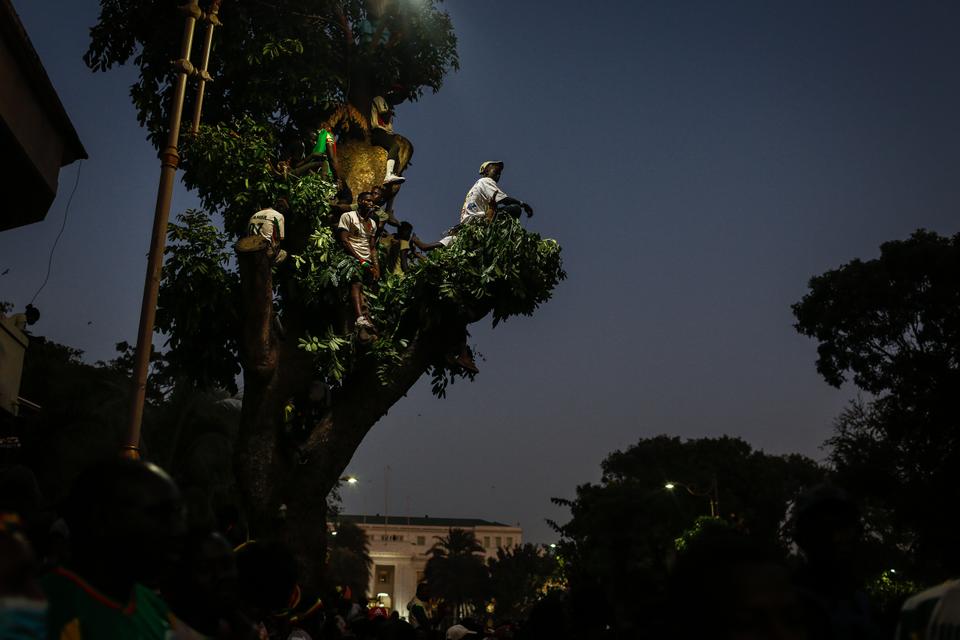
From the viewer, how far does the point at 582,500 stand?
157 ft

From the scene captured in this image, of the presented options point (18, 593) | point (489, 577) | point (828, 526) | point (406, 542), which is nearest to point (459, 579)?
point (489, 577)

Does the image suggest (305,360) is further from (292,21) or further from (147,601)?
(147,601)

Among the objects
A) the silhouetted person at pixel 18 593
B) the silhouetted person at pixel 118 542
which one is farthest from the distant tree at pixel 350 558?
the silhouetted person at pixel 18 593

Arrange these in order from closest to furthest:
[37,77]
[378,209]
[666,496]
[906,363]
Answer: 1. [37,77]
2. [378,209]
3. [906,363]
4. [666,496]

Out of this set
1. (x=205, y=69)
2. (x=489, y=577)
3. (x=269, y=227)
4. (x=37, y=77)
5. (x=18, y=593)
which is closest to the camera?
(x=18, y=593)

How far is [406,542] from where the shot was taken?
116812 millimetres

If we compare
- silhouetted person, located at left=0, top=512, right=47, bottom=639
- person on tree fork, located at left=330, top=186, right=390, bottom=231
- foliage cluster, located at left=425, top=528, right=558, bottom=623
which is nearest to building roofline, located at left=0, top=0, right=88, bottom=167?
person on tree fork, located at left=330, top=186, right=390, bottom=231

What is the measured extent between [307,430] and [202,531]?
9.61m

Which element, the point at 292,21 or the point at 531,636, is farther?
the point at 292,21

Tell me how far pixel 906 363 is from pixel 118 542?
23603 mm

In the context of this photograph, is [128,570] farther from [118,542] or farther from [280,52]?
[280,52]

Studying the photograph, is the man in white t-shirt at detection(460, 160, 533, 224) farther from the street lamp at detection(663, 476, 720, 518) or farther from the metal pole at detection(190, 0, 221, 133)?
the street lamp at detection(663, 476, 720, 518)

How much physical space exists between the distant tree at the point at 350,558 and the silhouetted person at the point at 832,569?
66099mm

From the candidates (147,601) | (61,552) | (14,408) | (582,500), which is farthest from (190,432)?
(147,601)
